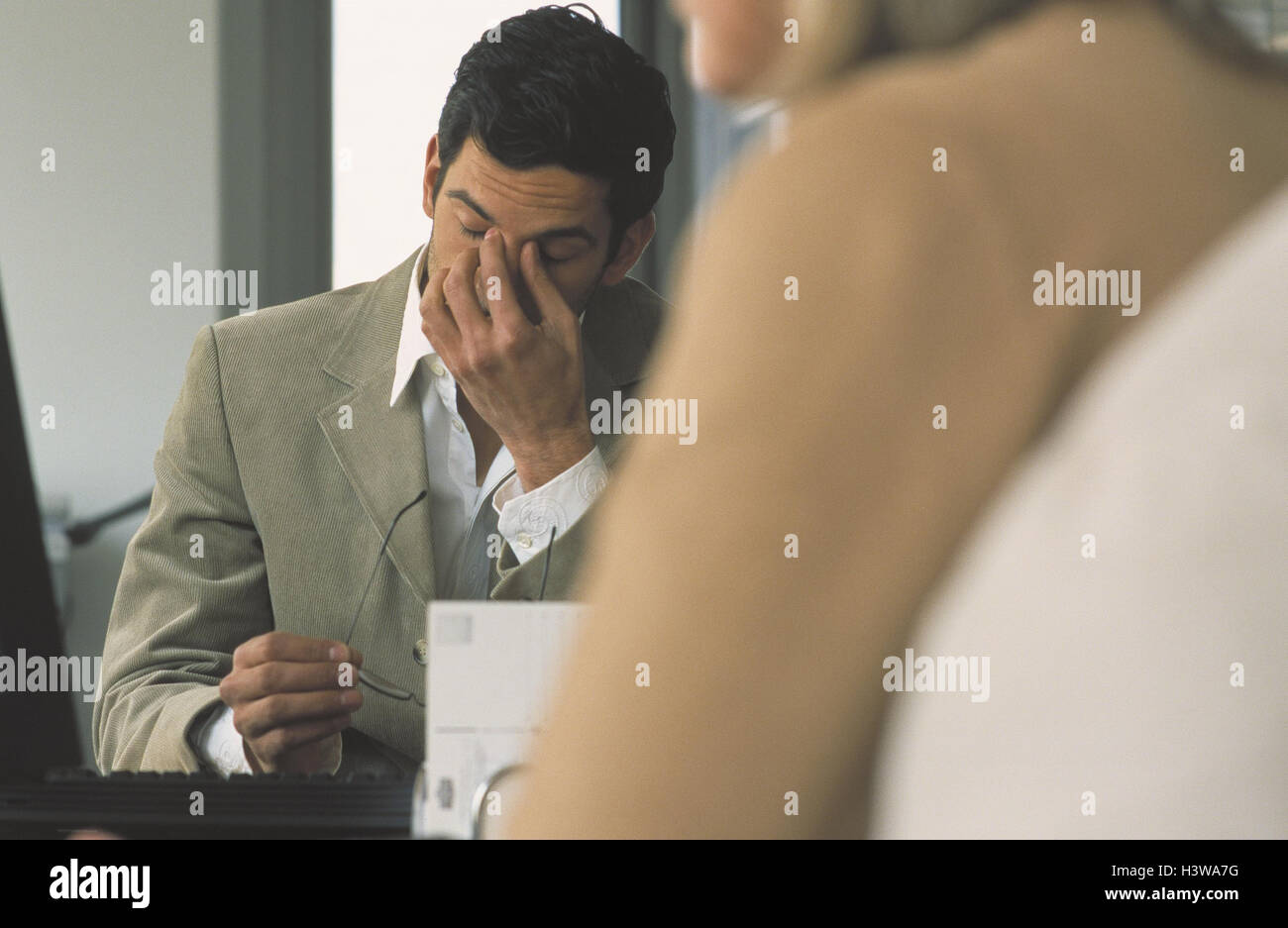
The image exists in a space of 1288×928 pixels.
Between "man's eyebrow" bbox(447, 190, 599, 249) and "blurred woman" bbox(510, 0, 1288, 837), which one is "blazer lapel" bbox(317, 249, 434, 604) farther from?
"blurred woman" bbox(510, 0, 1288, 837)

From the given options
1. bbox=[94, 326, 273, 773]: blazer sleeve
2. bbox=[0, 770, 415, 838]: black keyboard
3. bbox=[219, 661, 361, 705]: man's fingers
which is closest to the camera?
bbox=[0, 770, 415, 838]: black keyboard

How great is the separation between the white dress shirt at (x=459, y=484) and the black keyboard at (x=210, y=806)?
421 millimetres

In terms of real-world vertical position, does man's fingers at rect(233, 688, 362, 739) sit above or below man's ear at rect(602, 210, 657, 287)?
below

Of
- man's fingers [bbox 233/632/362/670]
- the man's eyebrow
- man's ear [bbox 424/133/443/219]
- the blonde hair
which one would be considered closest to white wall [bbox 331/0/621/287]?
man's ear [bbox 424/133/443/219]

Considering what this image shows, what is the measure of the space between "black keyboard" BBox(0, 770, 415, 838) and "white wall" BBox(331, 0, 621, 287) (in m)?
0.88

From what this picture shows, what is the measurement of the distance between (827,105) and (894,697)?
122 mm

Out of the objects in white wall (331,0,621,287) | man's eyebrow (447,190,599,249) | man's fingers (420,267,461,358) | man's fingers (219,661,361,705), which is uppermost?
white wall (331,0,621,287)

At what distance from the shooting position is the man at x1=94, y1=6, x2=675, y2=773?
108 centimetres

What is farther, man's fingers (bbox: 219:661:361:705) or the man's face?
the man's face

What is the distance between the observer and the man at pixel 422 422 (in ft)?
3.53

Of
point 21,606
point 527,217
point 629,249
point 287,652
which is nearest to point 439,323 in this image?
point 527,217

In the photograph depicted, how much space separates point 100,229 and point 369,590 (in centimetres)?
76

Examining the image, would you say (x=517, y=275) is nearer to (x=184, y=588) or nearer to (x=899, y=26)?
(x=184, y=588)

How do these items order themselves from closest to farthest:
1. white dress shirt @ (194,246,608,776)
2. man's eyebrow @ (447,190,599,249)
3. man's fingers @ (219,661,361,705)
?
man's fingers @ (219,661,361,705)
white dress shirt @ (194,246,608,776)
man's eyebrow @ (447,190,599,249)
